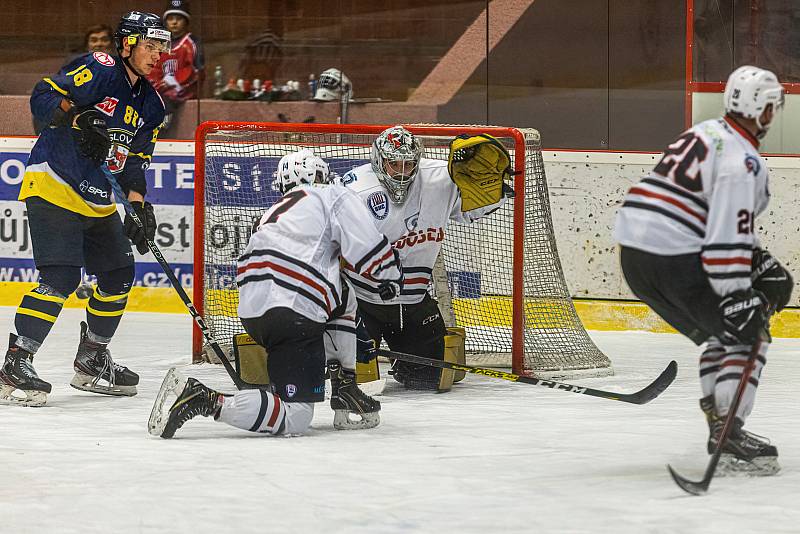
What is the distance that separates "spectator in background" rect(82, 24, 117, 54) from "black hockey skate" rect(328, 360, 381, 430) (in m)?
3.82

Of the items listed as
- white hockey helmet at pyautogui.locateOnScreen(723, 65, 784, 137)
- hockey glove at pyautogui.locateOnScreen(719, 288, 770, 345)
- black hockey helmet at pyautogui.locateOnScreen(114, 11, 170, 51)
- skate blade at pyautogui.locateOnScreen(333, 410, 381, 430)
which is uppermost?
black hockey helmet at pyautogui.locateOnScreen(114, 11, 170, 51)

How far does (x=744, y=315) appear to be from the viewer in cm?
296

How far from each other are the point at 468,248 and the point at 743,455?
2432 millimetres

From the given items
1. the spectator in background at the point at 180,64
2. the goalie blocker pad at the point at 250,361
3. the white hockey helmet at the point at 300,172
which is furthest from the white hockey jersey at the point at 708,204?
the spectator in background at the point at 180,64

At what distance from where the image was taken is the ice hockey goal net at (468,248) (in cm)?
501

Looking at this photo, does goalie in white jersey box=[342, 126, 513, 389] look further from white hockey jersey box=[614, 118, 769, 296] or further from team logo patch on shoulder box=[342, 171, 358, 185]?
white hockey jersey box=[614, 118, 769, 296]

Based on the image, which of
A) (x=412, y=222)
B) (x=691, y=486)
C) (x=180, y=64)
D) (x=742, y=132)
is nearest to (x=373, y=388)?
(x=412, y=222)

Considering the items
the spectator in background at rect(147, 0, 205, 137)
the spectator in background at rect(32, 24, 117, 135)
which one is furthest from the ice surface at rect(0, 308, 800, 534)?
the spectator in background at rect(32, 24, 117, 135)

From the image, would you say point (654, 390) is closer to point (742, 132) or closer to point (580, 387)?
point (580, 387)

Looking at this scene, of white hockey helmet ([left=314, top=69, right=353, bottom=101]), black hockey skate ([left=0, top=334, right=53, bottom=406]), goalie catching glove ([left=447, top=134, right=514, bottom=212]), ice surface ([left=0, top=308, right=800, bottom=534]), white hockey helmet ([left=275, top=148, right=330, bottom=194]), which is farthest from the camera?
white hockey helmet ([left=314, top=69, right=353, bottom=101])

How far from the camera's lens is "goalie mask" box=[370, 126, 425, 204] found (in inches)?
175

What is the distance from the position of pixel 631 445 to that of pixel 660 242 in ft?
2.45

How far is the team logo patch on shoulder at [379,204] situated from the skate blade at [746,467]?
5.58 feet

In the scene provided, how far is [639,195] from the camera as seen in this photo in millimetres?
3158
